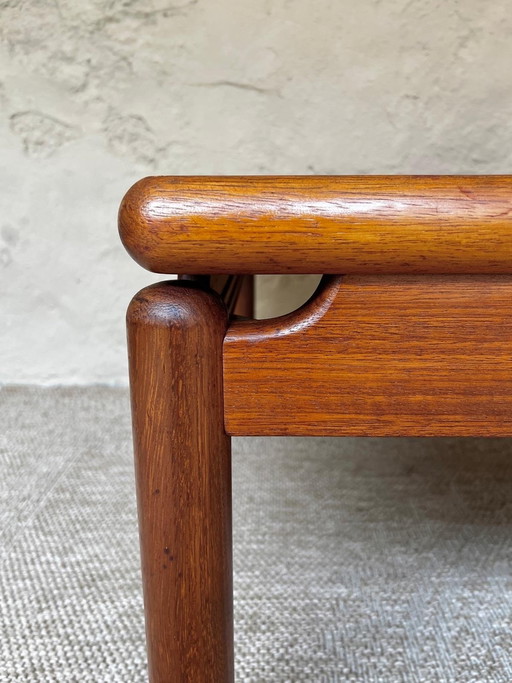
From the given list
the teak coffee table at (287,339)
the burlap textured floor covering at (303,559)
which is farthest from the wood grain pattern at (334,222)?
the burlap textured floor covering at (303,559)

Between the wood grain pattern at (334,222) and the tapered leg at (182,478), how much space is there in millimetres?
57

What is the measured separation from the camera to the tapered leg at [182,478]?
57cm

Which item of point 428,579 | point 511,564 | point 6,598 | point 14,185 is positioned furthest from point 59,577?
point 14,185

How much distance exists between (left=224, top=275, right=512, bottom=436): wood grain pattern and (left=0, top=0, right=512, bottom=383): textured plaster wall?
1.36m

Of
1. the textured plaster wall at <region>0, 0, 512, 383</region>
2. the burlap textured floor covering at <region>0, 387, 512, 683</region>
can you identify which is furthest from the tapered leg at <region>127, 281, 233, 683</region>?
the textured plaster wall at <region>0, 0, 512, 383</region>

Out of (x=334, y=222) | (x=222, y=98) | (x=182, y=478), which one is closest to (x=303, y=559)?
(x=182, y=478)

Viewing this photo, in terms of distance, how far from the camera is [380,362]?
575mm

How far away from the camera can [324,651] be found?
0.90 meters

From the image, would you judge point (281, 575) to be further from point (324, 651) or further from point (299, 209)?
point (299, 209)

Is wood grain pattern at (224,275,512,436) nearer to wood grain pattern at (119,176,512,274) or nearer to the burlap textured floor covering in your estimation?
wood grain pattern at (119,176,512,274)

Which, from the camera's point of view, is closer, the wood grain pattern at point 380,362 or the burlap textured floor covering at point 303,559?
the wood grain pattern at point 380,362

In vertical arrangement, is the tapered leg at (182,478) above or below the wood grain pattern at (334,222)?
below

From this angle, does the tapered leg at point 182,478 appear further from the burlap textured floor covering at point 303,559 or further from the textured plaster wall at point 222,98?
the textured plaster wall at point 222,98

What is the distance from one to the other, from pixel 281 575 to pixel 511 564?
1.07ft
